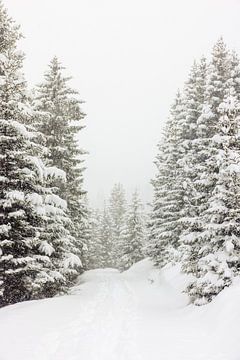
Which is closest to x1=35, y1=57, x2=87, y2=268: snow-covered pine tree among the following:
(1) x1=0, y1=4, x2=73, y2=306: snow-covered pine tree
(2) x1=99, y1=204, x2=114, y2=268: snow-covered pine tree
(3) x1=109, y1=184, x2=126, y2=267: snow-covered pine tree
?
(1) x1=0, y1=4, x2=73, y2=306: snow-covered pine tree

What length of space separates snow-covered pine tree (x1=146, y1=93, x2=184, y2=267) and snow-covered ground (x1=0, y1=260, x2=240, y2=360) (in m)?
15.1

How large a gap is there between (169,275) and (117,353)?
20.3 metres

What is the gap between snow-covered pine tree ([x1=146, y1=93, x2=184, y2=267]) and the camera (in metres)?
31.7

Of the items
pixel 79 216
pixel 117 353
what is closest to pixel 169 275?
pixel 79 216

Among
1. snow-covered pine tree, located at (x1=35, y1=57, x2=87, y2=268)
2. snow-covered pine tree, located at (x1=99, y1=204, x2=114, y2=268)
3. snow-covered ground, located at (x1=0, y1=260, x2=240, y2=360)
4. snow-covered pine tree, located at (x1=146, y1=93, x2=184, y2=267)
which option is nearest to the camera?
snow-covered ground, located at (x1=0, y1=260, x2=240, y2=360)

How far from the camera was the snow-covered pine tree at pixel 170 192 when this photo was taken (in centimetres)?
3171

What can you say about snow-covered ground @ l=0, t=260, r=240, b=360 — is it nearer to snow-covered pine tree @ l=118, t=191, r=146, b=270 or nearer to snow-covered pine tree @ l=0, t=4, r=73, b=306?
snow-covered pine tree @ l=0, t=4, r=73, b=306

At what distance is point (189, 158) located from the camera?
1084 inches

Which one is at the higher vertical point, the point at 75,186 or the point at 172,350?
the point at 75,186

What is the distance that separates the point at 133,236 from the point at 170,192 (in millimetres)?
22877

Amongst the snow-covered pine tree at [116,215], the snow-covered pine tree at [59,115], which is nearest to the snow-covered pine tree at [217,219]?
the snow-covered pine tree at [59,115]

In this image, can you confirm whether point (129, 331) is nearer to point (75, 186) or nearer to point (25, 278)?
point (25, 278)

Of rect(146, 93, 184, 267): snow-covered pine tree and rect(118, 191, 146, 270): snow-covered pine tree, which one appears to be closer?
rect(146, 93, 184, 267): snow-covered pine tree

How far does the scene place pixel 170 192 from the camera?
1256 inches
